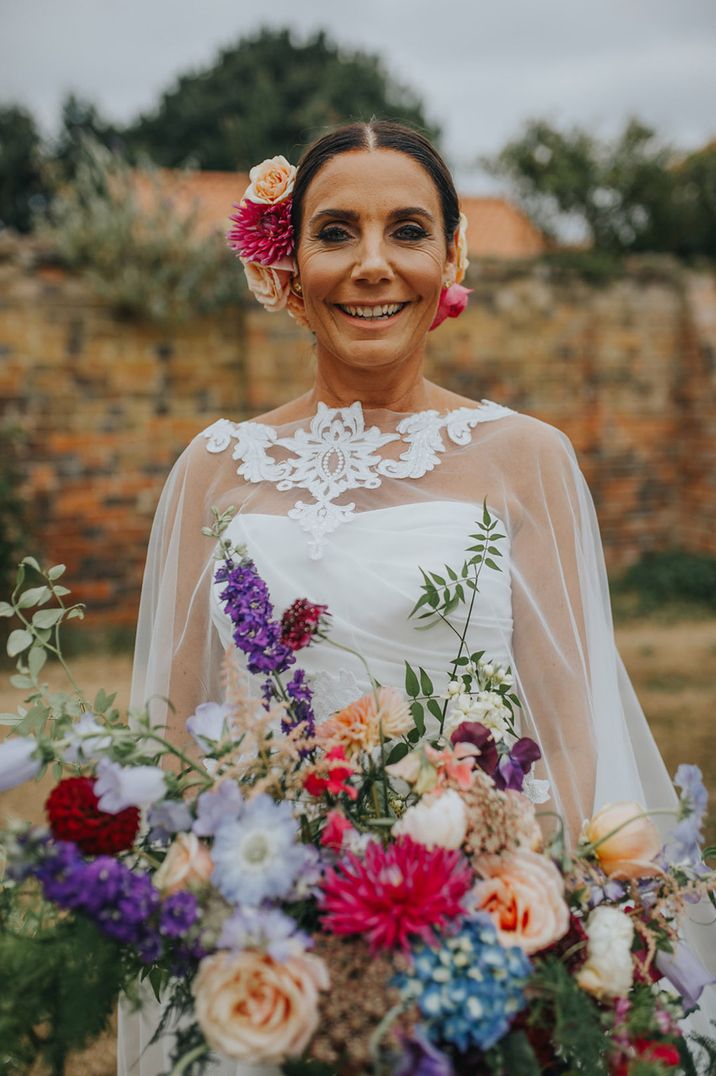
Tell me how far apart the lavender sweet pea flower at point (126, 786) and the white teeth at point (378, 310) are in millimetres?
1127

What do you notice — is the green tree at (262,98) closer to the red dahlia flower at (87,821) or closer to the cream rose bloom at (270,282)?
the cream rose bloom at (270,282)

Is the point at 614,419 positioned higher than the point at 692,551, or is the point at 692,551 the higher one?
the point at 614,419

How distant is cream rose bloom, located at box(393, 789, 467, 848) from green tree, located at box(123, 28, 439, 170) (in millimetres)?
19428

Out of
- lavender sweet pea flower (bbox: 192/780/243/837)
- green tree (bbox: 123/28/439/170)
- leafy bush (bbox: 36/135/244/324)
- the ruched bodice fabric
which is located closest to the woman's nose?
the ruched bodice fabric

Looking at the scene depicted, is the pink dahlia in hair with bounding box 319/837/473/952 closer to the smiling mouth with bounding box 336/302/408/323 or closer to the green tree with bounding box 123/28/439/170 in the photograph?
the smiling mouth with bounding box 336/302/408/323

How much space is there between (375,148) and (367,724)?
A: 1.25 meters

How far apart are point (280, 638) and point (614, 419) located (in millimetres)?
7896

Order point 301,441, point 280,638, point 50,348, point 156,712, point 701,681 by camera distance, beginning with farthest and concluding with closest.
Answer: point 50,348, point 701,681, point 301,441, point 156,712, point 280,638

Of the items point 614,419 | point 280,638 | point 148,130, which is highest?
point 148,130

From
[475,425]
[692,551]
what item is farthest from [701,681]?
[475,425]

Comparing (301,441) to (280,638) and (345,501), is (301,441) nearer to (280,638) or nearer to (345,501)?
(345,501)

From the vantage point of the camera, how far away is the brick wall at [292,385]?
272 inches

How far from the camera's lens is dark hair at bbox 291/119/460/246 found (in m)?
1.87

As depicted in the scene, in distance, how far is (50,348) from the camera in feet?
22.5
